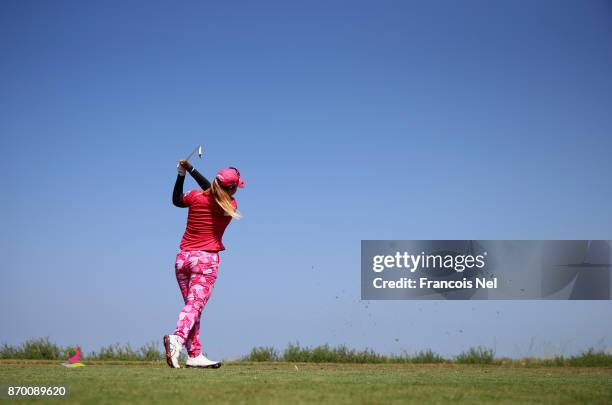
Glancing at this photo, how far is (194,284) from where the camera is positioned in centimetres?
890

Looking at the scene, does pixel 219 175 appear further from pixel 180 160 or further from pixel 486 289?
pixel 486 289

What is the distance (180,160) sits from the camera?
899 cm

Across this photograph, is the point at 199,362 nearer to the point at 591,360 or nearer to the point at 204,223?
the point at 204,223

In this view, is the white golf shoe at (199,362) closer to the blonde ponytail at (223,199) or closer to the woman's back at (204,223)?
the woman's back at (204,223)

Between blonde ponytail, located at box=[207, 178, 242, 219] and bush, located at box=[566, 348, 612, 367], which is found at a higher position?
blonde ponytail, located at box=[207, 178, 242, 219]

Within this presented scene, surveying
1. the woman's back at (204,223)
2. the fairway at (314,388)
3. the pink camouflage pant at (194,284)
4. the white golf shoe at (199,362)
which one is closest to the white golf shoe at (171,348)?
the pink camouflage pant at (194,284)

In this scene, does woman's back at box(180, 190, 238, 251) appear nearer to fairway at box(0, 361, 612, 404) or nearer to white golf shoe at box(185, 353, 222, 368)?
white golf shoe at box(185, 353, 222, 368)

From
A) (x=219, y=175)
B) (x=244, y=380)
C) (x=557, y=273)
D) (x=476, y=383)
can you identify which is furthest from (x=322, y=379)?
(x=557, y=273)

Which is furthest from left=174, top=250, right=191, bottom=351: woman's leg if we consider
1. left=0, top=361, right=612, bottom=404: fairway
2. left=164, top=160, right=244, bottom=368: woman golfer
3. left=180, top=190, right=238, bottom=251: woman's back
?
left=0, top=361, right=612, bottom=404: fairway

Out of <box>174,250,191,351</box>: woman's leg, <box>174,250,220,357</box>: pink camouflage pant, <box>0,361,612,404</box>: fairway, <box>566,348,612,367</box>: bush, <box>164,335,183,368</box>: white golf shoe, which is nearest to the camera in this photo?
<box>0,361,612,404</box>: fairway

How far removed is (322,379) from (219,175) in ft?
9.15

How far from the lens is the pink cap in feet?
29.1

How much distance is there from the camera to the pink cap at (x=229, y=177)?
29.1 ft

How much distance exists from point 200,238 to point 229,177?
2.68ft
